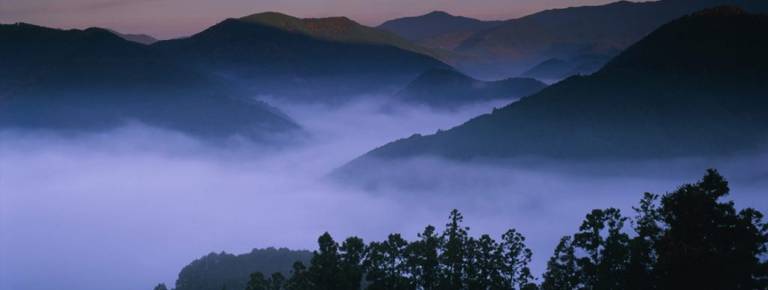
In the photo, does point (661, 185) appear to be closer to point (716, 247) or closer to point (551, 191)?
point (551, 191)

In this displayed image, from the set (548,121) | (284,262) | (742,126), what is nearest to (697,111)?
(742,126)

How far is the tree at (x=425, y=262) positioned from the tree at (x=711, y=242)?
1019 cm

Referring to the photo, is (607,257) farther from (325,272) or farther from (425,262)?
(325,272)

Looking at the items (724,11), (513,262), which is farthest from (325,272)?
(724,11)

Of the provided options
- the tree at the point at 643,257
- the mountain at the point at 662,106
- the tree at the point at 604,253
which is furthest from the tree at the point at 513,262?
the mountain at the point at 662,106

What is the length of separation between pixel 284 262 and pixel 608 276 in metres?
92.8

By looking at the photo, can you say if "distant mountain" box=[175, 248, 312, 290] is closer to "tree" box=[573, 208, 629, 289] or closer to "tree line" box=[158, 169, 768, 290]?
"tree line" box=[158, 169, 768, 290]

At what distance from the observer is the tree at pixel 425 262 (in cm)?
2709

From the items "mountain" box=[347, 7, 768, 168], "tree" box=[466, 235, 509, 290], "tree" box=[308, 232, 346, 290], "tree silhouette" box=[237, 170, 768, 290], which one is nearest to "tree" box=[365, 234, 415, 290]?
"tree silhouette" box=[237, 170, 768, 290]

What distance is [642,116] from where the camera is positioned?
7013 inches

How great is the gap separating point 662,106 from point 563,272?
6698 inches

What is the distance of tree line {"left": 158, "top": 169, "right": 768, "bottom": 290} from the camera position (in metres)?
20.5

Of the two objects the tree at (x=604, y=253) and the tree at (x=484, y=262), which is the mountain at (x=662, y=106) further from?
the tree at (x=484, y=262)

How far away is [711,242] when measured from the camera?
20.7 meters
